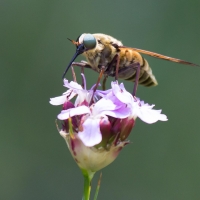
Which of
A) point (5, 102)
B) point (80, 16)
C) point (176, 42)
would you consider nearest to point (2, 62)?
point (5, 102)

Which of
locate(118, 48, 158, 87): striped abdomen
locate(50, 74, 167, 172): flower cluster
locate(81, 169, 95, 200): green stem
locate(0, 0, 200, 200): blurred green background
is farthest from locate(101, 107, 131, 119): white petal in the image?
locate(0, 0, 200, 200): blurred green background

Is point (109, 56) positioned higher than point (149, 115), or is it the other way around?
point (109, 56)

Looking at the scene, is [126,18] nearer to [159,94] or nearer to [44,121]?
[159,94]

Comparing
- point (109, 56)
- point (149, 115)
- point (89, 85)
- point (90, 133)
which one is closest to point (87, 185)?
point (90, 133)

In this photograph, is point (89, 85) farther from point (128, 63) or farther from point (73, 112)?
point (73, 112)

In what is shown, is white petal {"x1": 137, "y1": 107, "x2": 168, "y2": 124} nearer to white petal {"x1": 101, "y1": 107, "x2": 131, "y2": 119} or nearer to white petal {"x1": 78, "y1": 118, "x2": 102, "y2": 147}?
white petal {"x1": 101, "y1": 107, "x2": 131, "y2": 119}
